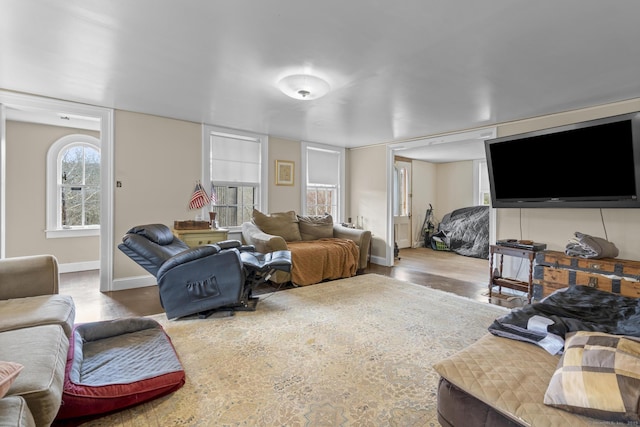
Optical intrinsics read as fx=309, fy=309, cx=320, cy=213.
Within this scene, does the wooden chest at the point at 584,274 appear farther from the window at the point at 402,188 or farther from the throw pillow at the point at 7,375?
the throw pillow at the point at 7,375

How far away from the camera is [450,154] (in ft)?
22.4

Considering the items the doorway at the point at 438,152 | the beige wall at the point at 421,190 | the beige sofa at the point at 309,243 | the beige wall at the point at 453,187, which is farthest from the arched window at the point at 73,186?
the beige wall at the point at 453,187

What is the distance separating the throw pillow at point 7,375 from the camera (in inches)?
39.7

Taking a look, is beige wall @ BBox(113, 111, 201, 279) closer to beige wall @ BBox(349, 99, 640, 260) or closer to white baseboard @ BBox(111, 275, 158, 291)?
white baseboard @ BBox(111, 275, 158, 291)

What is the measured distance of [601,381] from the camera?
951 millimetres

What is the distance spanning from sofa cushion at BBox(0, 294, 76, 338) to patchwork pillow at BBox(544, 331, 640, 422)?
2.35 m

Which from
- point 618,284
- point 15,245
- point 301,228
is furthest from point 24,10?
point 618,284

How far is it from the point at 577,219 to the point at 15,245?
24.8 ft

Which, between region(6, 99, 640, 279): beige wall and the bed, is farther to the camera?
region(6, 99, 640, 279): beige wall

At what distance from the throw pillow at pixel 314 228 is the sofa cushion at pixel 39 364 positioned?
365cm

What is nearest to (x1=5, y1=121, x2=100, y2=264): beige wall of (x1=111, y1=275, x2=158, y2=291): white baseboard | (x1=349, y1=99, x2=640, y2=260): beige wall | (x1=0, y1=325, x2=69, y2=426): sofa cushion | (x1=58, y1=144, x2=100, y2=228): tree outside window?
(x1=58, y1=144, x2=100, y2=228): tree outside window

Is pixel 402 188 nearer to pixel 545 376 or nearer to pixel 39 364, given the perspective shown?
pixel 545 376

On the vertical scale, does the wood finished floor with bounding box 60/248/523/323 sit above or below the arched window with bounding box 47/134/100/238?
below

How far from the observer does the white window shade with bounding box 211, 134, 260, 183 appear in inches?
186
